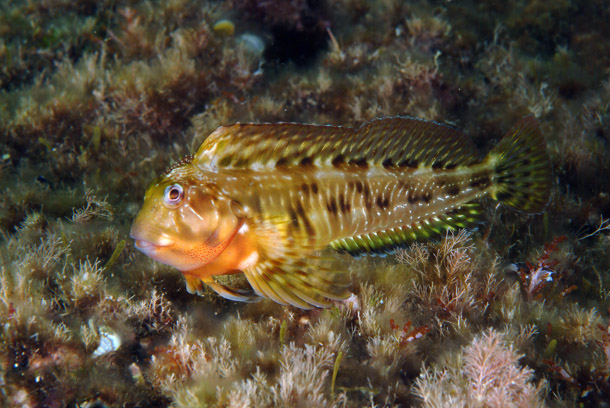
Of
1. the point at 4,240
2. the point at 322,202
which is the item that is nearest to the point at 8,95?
the point at 4,240

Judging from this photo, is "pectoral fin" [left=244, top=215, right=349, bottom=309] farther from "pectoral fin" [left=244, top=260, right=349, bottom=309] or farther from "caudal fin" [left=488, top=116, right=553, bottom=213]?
"caudal fin" [left=488, top=116, right=553, bottom=213]

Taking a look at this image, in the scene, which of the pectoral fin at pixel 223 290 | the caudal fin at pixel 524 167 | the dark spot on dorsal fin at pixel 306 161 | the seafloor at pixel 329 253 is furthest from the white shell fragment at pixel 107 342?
the caudal fin at pixel 524 167

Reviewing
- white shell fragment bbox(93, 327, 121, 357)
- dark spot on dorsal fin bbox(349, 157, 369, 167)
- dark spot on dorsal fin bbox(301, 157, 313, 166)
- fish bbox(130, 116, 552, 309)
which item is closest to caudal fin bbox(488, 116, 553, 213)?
fish bbox(130, 116, 552, 309)

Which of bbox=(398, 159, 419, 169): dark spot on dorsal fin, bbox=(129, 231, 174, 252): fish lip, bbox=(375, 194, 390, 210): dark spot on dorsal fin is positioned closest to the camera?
bbox=(129, 231, 174, 252): fish lip

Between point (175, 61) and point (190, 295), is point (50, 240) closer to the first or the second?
point (190, 295)

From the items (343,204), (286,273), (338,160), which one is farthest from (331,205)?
(286,273)

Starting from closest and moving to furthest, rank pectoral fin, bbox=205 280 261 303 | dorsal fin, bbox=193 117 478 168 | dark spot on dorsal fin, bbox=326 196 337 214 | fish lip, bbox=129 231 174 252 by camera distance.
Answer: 1. fish lip, bbox=129 231 174 252
2. pectoral fin, bbox=205 280 261 303
3. dorsal fin, bbox=193 117 478 168
4. dark spot on dorsal fin, bbox=326 196 337 214

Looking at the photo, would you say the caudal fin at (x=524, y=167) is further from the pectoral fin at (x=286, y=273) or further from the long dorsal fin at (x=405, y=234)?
the pectoral fin at (x=286, y=273)
